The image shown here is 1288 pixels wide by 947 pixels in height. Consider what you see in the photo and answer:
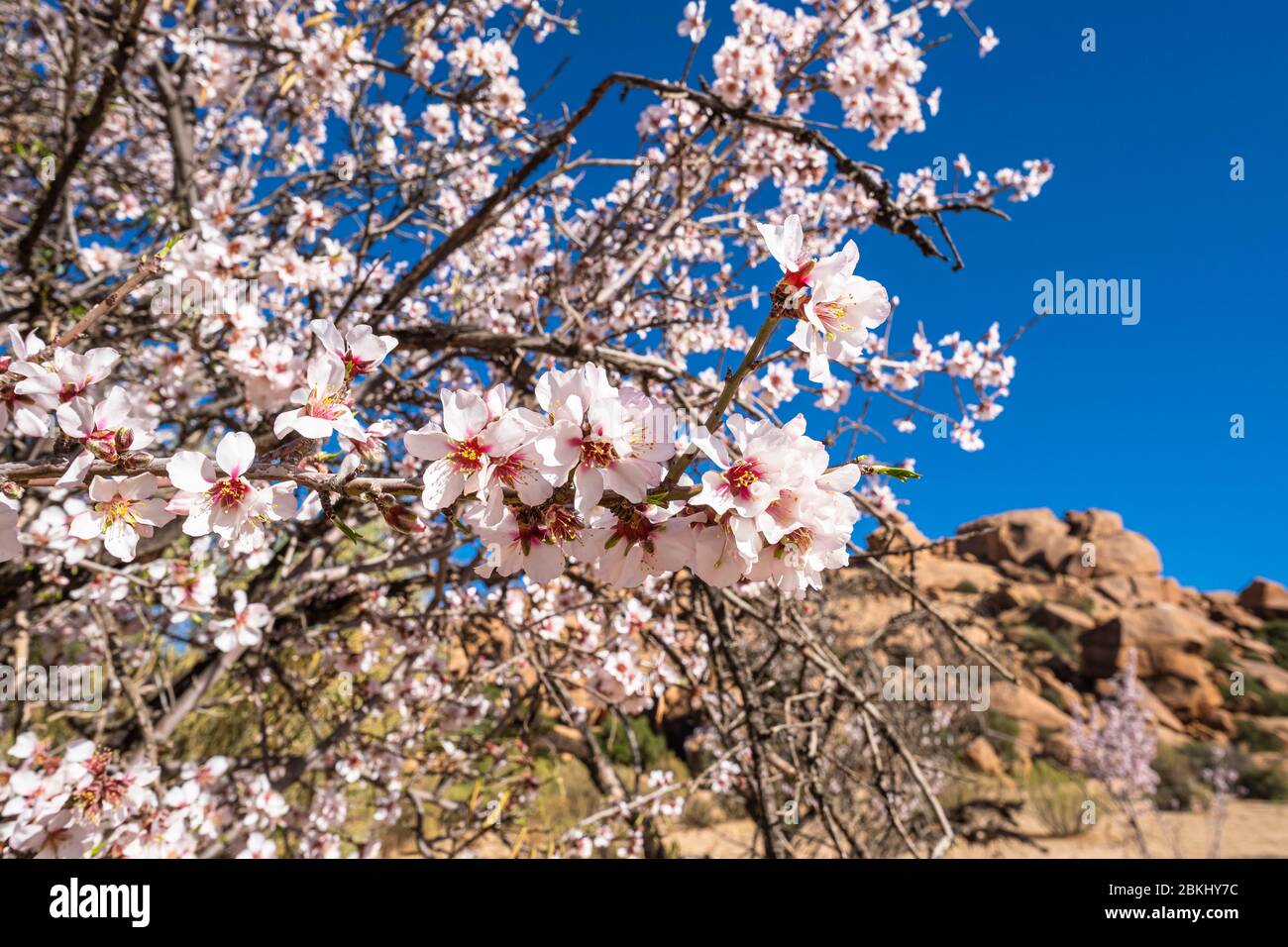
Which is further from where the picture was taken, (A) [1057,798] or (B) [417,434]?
(A) [1057,798]

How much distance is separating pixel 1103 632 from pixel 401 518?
24.3m

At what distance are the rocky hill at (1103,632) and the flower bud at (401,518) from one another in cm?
1097

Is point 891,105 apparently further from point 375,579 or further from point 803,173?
point 375,579

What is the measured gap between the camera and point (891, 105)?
11.6 feet

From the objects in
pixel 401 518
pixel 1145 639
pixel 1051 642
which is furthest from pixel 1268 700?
pixel 401 518

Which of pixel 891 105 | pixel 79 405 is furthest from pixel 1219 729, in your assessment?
pixel 79 405

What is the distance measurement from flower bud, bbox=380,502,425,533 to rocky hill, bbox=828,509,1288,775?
432 inches

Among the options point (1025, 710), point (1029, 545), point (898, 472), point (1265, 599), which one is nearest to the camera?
point (898, 472)

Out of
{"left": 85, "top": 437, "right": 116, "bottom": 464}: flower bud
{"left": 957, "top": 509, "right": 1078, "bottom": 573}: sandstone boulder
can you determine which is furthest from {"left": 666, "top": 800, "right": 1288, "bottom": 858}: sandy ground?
{"left": 957, "top": 509, "right": 1078, "bottom": 573}: sandstone boulder

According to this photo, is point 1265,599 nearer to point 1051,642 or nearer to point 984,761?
point 1051,642

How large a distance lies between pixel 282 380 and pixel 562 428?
177 cm

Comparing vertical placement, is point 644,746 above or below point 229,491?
below

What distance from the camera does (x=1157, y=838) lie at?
1212 cm

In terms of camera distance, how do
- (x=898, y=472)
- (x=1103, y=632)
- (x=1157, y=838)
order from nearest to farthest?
(x=898, y=472) < (x=1157, y=838) < (x=1103, y=632)
